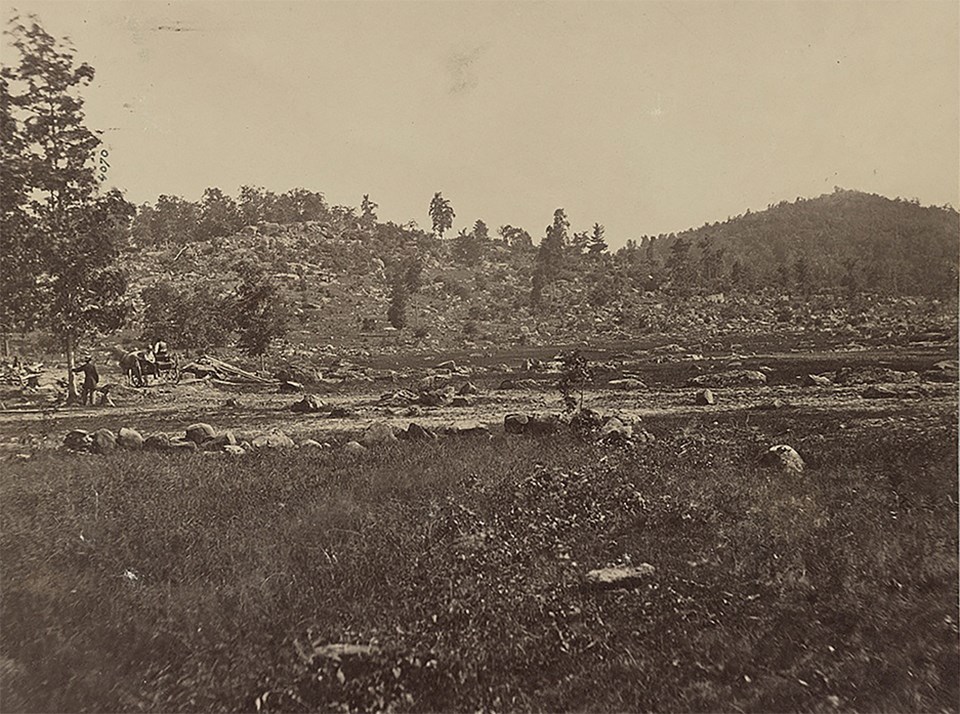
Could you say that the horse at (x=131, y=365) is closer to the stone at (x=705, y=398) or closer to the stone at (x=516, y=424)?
the stone at (x=516, y=424)

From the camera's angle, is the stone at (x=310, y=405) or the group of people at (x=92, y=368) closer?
the group of people at (x=92, y=368)

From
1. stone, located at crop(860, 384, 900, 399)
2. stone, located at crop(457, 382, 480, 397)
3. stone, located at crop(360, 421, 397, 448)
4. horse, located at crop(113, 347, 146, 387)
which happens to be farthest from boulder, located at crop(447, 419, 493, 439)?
stone, located at crop(860, 384, 900, 399)

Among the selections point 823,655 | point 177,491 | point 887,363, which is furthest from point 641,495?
point 177,491

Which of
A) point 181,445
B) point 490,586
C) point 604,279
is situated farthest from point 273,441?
point 604,279

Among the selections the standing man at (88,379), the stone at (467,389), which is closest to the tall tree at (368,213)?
the stone at (467,389)

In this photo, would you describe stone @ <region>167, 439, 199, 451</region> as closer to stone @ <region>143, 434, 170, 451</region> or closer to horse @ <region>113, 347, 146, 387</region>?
stone @ <region>143, 434, 170, 451</region>

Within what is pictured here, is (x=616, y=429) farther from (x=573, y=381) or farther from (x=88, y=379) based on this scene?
(x=88, y=379)
